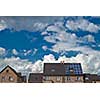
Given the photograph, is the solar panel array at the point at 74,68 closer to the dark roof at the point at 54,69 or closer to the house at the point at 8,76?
the dark roof at the point at 54,69

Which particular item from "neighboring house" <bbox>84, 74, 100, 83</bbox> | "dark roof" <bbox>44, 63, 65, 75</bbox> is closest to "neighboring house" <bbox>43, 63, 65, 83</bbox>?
"dark roof" <bbox>44, 63, 65, 75</bbox>

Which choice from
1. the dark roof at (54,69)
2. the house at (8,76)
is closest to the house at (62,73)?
the dark roof at (54,69)

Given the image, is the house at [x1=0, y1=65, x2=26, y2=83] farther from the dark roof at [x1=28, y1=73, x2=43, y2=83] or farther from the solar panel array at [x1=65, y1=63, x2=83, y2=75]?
the solar panel array at [x1=65, y1=63, x2=83, y2=75]

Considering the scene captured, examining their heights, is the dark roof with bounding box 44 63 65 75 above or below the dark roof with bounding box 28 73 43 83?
above

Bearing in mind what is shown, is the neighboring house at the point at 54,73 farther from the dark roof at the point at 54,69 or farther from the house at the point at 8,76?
the house at the point at 8,76

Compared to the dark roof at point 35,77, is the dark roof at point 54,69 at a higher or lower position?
higher

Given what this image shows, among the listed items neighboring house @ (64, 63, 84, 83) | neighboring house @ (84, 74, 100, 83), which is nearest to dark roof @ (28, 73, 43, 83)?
neighboring house @ (64, 63, 84, 83)

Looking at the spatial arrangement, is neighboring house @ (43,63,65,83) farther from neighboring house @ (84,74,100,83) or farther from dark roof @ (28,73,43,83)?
neighboring house @ (84,74,100,83)
